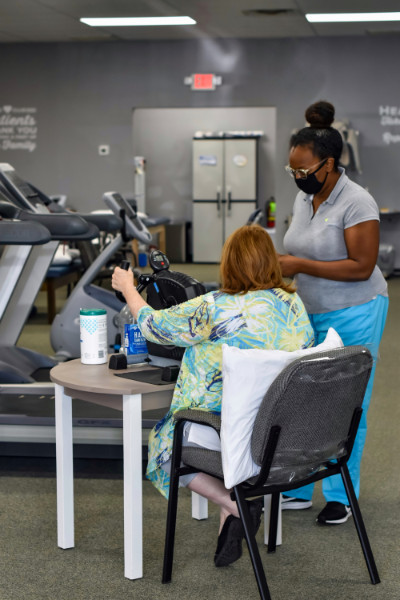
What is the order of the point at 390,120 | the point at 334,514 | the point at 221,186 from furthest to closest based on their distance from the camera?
the point at 221,186 → the point at 390,120 → the point at 334,514

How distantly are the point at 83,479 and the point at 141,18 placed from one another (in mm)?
7551

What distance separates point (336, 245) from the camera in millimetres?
3020

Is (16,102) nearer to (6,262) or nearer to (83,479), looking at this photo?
(6,262)

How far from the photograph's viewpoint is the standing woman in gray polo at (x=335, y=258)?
296 cm

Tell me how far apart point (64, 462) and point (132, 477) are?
1.14 ft

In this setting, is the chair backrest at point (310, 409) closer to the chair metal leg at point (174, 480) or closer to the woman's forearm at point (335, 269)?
the chair metal leg at point (174, 480)

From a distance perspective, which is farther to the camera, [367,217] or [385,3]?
[385,3]

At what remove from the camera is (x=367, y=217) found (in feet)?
9.70

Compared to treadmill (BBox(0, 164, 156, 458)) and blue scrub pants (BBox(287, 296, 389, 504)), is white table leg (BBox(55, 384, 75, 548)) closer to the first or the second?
treadmill (BBox(0, 164, 156, 458))

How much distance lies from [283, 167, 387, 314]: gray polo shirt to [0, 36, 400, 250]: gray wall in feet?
28.1

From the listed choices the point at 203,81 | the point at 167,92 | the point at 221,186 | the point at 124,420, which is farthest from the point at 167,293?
the point at 221,186

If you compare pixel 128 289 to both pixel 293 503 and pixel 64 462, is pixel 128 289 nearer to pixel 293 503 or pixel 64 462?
pixel 64 462

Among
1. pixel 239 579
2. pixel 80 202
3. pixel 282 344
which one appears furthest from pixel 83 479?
pixel 80 202

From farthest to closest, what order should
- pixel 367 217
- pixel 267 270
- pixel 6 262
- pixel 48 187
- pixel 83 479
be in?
pixel 48 187 < pixel 6 262 < pixel 83 479 < pixel 367 217 < pixel 267 270
